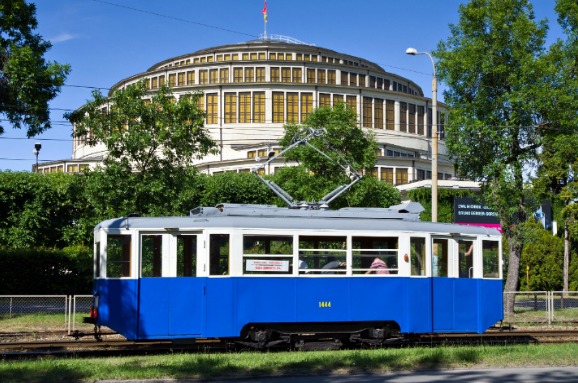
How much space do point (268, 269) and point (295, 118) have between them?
6964 centimetres

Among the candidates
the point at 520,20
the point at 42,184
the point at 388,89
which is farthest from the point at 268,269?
the point at 388,89

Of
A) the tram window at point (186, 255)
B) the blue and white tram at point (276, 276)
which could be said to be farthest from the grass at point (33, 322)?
the tram window at point (186, 255)

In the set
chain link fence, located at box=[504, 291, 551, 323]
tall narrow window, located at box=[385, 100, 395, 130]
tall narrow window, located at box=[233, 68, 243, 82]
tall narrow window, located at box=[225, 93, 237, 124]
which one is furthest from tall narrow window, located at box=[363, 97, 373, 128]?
chain link fence, located at box=[504, 291, 551, 323]

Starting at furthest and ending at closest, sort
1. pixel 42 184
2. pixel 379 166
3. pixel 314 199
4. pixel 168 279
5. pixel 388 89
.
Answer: pixel 388 89 → pixel 379 166 → pixel 42 184 → pixel 314 199 → pixel 168 279

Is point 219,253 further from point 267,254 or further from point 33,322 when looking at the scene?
Result: point 33,322

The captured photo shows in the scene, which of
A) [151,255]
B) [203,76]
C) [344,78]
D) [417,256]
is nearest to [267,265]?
[151,255]

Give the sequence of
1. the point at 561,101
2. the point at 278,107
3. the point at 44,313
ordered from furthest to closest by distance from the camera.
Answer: the point at 278,107
the point at 561,101
the point at 44,313

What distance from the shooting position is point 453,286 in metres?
18.9

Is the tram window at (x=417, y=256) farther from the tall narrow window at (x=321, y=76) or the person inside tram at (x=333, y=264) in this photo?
the tall narrow window at (x=321, y=76)

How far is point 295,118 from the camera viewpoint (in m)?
86.4

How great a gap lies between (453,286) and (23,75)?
628 inches

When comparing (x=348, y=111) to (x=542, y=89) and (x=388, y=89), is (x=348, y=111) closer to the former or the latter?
(x=542, y=89)

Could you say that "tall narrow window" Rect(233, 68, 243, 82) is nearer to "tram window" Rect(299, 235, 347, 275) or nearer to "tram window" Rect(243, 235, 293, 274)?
"tram window" Rect(299, 235, 347, 275)

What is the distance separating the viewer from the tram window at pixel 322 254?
58.0 feet
